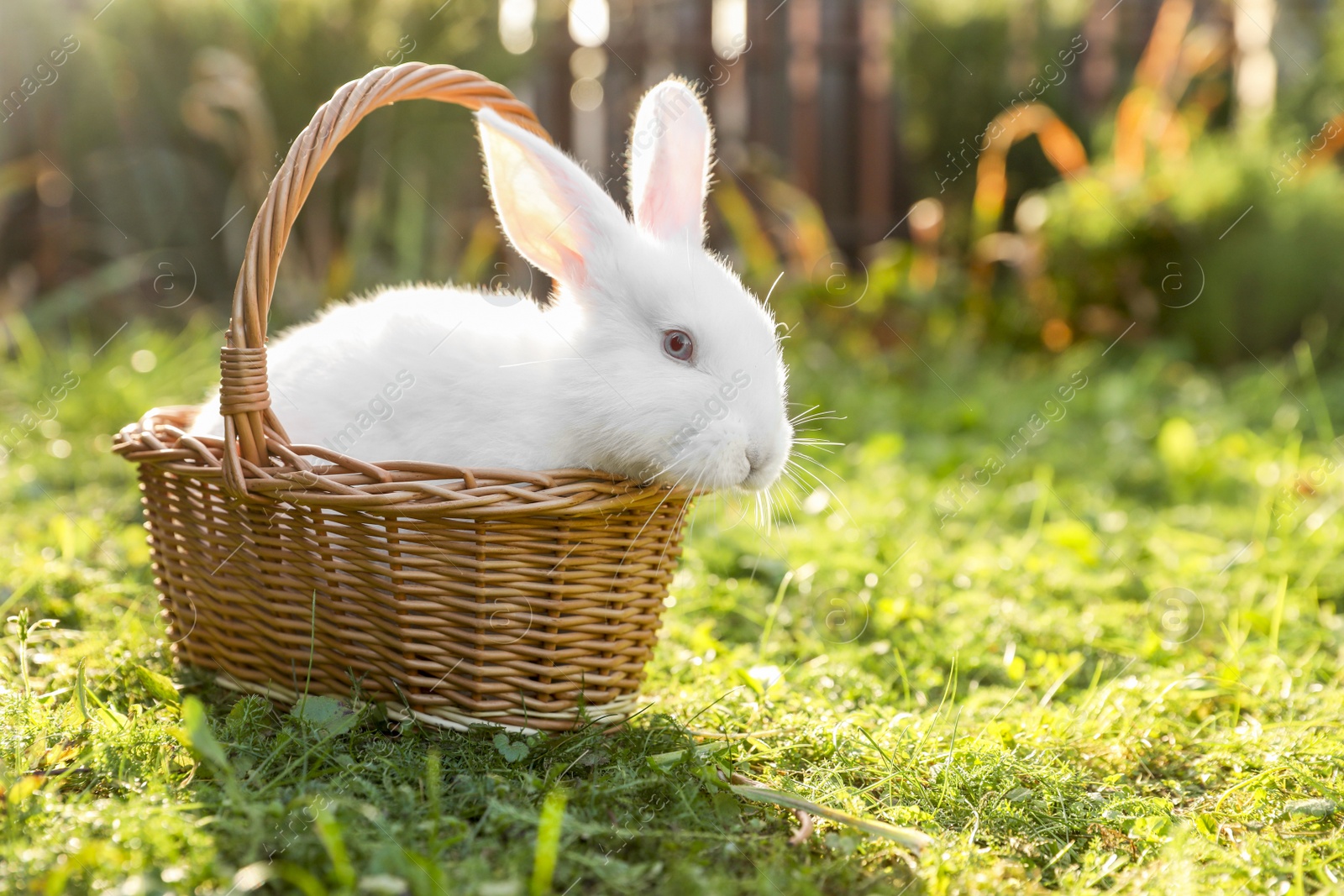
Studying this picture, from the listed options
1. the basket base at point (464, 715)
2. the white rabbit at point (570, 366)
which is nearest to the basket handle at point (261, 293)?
the white rabbit at point (570, 366)

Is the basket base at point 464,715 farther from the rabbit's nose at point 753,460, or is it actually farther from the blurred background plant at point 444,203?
the blurred background plant at point 444,203

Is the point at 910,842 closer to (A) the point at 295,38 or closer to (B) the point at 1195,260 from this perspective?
(B) the point at 1195,260

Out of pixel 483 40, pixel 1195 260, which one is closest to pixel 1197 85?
pixel 1195 260

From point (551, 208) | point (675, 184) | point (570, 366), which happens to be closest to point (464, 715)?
point (570, 366)

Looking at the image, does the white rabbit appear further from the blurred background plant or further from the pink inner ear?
the blurred background plant

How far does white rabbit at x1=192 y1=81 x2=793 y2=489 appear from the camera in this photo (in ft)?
5.63

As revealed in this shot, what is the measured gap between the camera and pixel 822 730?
1.86m

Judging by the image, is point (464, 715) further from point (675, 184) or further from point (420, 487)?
point (675, 184)

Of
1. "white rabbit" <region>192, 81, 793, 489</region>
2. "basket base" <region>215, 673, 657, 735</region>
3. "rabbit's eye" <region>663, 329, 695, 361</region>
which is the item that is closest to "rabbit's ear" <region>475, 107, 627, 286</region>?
"white rabbit" <region>192, 81, 793, 489</region>

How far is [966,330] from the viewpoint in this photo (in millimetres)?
5887

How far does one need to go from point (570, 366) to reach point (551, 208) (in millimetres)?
289

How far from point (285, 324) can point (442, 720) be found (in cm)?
362

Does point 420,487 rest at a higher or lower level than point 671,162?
lower

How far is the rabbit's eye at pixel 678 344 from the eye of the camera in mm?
1821
